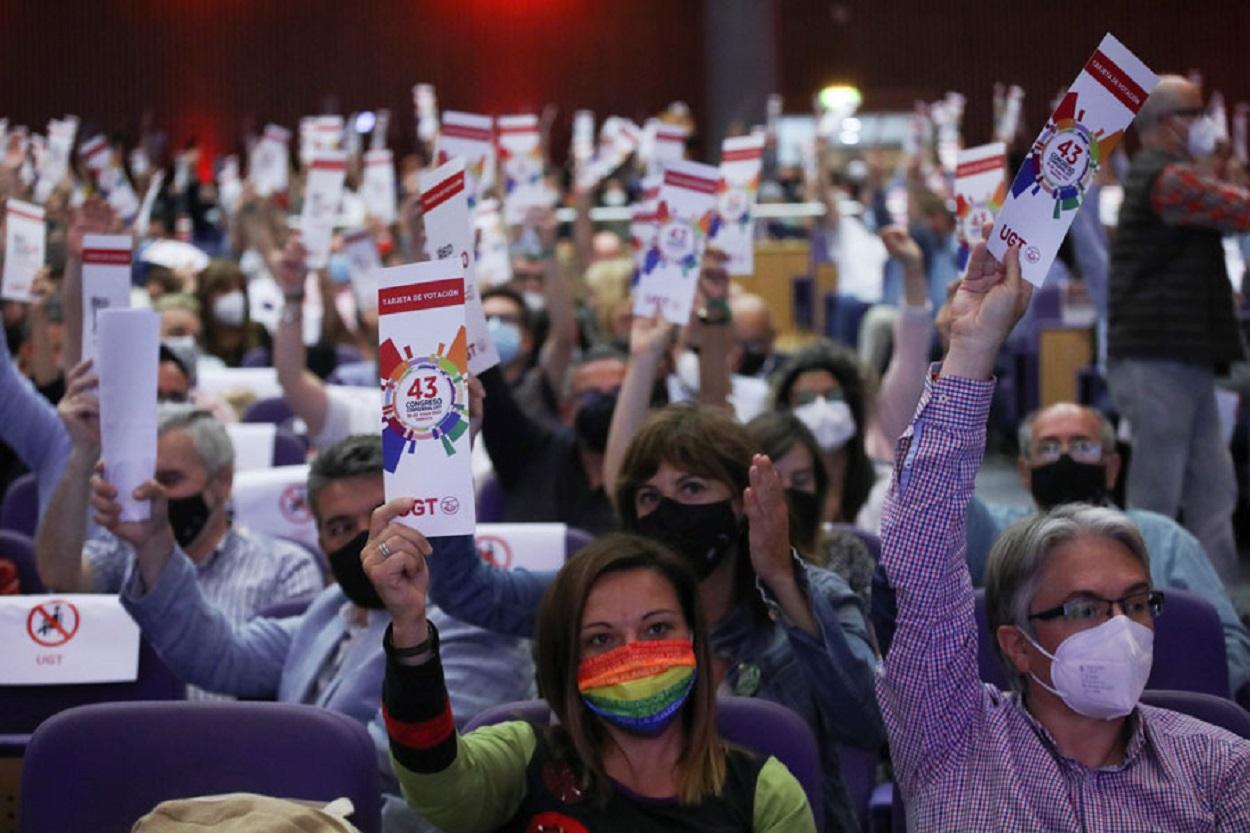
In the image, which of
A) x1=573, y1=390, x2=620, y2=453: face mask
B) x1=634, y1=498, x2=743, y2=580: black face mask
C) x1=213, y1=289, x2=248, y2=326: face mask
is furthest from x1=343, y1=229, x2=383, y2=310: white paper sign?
x1=634, y1=498, x2=743, y2=580: black face mask

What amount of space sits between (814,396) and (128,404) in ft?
7.62

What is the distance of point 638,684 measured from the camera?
2.66m

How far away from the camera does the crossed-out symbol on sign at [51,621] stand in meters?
3.81

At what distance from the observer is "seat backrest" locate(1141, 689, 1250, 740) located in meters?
2.93

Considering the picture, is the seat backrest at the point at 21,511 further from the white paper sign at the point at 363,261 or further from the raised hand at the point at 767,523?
the raised hand at the point at 767,523

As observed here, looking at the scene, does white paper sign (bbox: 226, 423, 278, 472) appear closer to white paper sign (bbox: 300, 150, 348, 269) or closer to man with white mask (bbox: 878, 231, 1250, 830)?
white paper sign (bbox: 300, 150, 348, 269)

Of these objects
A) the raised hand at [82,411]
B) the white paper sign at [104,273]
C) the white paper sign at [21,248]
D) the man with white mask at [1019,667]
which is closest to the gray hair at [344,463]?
the raised hand at [82,411]

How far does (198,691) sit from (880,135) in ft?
61.9

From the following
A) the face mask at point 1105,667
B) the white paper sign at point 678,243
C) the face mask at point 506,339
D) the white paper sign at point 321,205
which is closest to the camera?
the face mask at point 1105,667

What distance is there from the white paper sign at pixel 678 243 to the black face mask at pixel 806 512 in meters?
0.93

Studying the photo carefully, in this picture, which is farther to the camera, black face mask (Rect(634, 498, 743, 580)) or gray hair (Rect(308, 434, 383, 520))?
gray hair (Rect(308, 434, 383, 520))

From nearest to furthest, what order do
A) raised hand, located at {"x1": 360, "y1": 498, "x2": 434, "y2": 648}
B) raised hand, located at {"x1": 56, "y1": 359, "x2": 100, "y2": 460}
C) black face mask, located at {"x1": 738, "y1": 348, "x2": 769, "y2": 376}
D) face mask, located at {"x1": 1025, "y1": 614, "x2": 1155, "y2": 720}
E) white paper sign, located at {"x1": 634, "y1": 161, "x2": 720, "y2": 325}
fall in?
raised hand, located at {"x1": 360, "y1": 498, "x2": 434, "y2": 648} → face mask, located at {"x1": 1025, "y1": 614, "x2": 1155, "y2": 720} → raised hand, located at {"x1": 56, "y1": 359, "x2": 100, "y2": 460} → white paper sign, located at {"x1": 634, "y1": 161, "x2": 720, "y2": 325} → black face mask, located at {"x1": 738, "y1": 348, "x2": 769, "y2": 376}

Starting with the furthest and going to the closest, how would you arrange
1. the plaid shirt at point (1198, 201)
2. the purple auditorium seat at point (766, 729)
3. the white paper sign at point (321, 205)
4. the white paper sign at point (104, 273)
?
the white paper sign at point (321, 205) → the plaid shirt at point (1198, 201) → the white paper sign at point (104, 273) → the purple auditorium seat at point (766, 729)

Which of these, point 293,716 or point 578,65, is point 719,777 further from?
point 578,65
